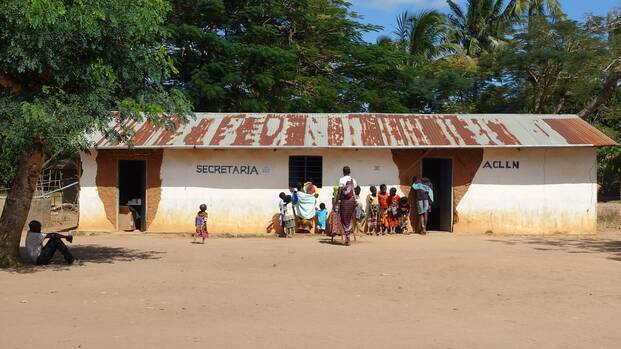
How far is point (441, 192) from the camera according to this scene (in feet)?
59.6

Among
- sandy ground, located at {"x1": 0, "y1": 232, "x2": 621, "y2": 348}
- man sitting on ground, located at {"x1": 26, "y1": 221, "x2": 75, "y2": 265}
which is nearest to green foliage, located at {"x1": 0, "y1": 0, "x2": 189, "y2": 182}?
man sitting on ground, located at {"x1": 26, "y1": 221, "x2": 75, "y2": 265}

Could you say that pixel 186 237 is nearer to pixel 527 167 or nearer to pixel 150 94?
pixel 150 94

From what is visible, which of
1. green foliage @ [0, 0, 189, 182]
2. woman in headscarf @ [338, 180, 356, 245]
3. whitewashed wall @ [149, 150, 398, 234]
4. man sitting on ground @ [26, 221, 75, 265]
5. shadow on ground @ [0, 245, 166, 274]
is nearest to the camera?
green foliage @ [0, 0, 189, 182]

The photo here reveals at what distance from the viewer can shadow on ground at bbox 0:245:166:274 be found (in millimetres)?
10281

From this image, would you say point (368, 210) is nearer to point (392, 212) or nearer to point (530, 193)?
point (392, 212)

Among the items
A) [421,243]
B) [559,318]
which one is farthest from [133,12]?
[421,243]

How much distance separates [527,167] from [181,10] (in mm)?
14723

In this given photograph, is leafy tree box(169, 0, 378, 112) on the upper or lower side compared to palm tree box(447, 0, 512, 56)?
lower

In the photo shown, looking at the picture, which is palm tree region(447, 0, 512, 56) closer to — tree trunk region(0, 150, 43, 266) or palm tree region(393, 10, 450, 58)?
palm tree region(393, 10, 450, 58)

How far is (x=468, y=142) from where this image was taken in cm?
1658

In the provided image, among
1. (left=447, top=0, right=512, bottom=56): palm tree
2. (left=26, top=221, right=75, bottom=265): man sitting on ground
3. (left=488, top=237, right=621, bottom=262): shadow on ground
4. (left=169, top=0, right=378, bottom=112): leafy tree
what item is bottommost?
(left=488, top=237, right=621, bottom=262): shadow on ground

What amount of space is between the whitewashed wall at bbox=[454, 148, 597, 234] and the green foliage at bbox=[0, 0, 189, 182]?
9279 mm

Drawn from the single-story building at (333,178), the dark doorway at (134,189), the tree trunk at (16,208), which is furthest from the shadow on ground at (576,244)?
the tree trunk at (16,208)

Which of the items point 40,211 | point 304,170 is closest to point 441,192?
point 304,170
